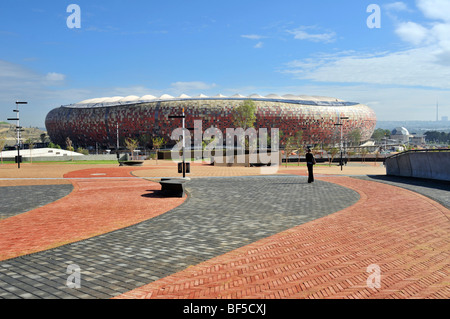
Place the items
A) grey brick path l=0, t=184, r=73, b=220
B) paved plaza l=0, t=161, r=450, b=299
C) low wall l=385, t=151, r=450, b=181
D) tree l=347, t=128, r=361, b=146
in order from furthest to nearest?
tree l=347, t=128, r=361, b=146
low wall l=385, t=151, r=450, b=181
grey brick path l=0, t=184, r=73, b=220
paved plaza l=0, t=161, r=450, b=299

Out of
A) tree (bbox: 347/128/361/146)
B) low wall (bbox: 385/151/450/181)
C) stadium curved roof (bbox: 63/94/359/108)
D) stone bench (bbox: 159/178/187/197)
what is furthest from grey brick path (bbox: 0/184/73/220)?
tree (bbox: 347/128/361/146)

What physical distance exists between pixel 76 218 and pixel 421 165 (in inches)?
730

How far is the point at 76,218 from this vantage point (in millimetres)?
10164

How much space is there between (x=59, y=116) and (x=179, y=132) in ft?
159

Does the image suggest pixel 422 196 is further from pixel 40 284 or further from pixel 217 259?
pixel 40 284

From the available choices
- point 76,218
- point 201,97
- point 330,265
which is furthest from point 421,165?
point 201,97

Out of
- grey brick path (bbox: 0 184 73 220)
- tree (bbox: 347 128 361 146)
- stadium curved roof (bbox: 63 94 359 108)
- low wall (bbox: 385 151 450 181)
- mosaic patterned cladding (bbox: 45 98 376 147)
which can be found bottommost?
grey brick path (bbox: 0 184 73 220)

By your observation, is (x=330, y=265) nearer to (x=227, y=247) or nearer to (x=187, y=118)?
(x=227, y=247)

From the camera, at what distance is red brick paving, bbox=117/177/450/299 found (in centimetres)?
483

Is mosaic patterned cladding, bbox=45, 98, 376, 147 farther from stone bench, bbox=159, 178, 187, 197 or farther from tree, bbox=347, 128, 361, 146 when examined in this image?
stone bench, bbox=159, 178, 187, 197

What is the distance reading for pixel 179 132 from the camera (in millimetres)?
96062

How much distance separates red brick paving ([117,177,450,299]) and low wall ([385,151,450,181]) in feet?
32.6

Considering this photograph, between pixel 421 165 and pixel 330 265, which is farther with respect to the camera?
pixel 421 165
